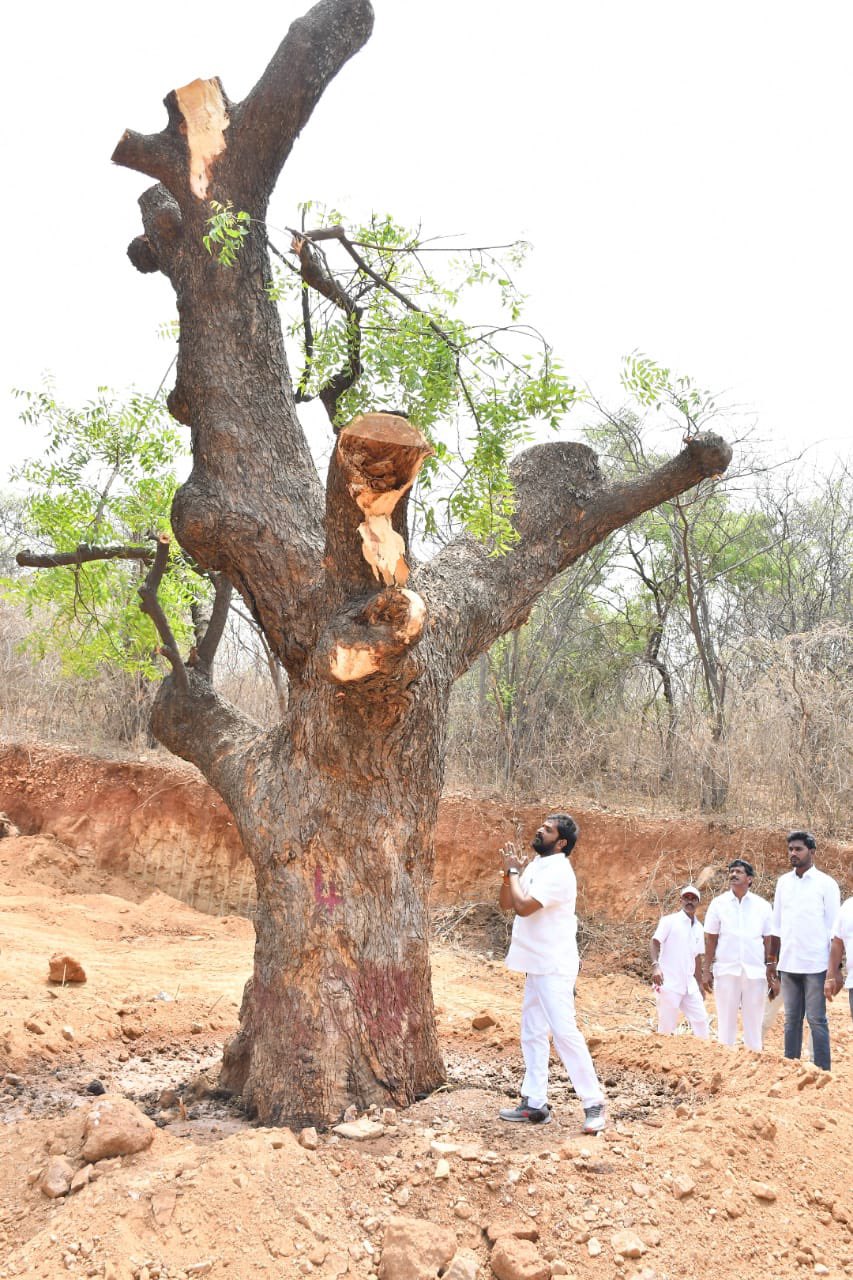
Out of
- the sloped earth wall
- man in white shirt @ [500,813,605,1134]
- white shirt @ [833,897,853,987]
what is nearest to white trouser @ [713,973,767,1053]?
white shirt @ [833,897,853,987]

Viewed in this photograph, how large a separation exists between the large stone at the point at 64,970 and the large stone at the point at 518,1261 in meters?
5.04

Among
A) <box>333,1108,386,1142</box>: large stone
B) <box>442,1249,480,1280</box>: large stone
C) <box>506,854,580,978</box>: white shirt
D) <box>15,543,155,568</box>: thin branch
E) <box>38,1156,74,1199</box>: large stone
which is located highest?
<box>15,543,155,568</box>: thin branch

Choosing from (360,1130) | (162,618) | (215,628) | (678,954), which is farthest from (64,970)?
(678,954)

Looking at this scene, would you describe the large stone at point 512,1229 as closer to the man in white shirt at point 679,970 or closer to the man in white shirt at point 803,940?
the man in white shirt at point 803,940

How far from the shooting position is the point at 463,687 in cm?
1505

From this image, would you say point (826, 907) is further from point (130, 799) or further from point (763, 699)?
point (130, 799)

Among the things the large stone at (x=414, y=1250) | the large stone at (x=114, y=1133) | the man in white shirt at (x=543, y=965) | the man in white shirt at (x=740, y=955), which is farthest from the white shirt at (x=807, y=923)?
the large stone at (x=114, y=1133)

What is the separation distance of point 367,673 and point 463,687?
10620 mm

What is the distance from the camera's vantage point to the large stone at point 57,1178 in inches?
151

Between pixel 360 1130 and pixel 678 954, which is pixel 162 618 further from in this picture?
pixel 678 954

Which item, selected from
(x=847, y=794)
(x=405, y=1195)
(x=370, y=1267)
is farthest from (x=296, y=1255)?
(x=847, y=794)

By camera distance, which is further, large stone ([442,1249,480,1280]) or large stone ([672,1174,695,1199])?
large stone ([672,1174,695,1199])

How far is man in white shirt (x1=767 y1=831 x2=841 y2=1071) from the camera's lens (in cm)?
680

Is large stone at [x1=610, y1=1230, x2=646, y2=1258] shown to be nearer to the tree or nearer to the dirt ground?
the dirt ground
